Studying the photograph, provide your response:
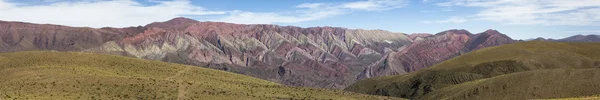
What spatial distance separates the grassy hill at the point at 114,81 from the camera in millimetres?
98750

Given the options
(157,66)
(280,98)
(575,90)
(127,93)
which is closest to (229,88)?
(280,98)

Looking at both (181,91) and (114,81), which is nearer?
(181,91)

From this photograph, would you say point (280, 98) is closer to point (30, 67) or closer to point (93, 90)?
point (93, 90)

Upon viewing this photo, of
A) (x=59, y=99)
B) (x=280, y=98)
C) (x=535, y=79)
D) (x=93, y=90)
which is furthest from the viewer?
(x=535, y=79)

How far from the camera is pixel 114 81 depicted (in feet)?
355

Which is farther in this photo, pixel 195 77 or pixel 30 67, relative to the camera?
pixel 195 77

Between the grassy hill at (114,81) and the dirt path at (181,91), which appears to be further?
the dirt path at (181,91)

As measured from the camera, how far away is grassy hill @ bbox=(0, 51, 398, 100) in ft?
324

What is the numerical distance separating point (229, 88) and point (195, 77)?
16031 millimetres

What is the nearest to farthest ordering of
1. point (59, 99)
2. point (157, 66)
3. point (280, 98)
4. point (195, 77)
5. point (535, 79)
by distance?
point (59, 99), point (280, 98), point (195, 77), point (157, 66), point (535, 79)

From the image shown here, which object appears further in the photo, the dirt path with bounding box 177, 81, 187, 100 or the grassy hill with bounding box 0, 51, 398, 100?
the dirt path with bounding box 177, 81, 187, 100

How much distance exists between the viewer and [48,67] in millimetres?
117625

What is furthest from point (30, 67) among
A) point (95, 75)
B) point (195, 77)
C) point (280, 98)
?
point (280, 98)

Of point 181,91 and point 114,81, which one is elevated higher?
point 114,81
